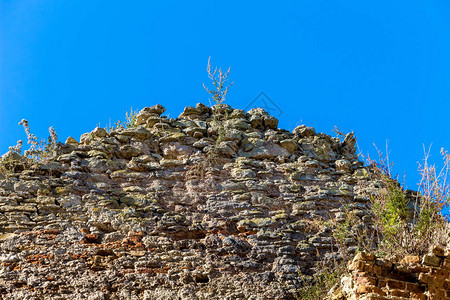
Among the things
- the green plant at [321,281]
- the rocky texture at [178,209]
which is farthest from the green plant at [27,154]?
the green plant at [321,281]

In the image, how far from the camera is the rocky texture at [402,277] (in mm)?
5027

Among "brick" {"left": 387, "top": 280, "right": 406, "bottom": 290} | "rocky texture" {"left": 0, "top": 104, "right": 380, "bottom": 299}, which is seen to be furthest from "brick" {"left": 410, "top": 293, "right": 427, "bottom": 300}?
"rocky texture" {"left": 0, "top": 104, "right": 380, "bottom": 299}

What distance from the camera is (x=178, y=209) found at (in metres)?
7.66

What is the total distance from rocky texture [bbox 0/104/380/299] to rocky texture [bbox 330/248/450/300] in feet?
5.15

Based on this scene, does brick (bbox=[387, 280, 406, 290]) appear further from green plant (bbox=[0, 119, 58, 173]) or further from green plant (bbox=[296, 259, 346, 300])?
green plant (bbox=[0, 119, 58, 173])

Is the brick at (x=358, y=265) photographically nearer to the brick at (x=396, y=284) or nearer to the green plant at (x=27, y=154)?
the brick at (x=396, y=284)

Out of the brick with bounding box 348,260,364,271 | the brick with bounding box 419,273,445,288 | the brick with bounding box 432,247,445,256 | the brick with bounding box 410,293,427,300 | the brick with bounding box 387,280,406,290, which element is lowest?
the brick with bounding box 410,293,427,300

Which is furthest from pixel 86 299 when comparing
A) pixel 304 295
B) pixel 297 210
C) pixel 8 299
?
pixel 297 210

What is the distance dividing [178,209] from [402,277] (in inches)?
136

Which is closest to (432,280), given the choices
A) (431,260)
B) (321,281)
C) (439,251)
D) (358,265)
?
(431,260)

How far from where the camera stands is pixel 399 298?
4.98 metres

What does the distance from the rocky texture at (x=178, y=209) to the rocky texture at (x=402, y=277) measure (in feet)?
5.15

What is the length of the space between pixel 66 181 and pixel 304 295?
12.1 ft

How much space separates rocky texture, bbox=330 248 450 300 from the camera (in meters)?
5.03
